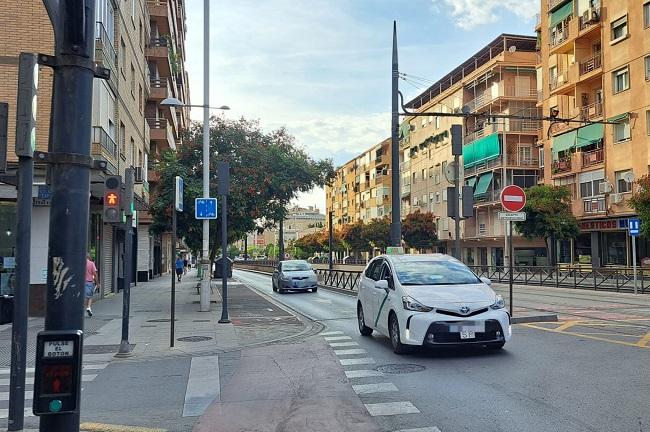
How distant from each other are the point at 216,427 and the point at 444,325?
396 centimetres

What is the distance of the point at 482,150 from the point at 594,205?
1548 centimetres

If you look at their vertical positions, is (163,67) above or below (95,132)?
above

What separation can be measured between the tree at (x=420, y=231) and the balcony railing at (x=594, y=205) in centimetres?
2092

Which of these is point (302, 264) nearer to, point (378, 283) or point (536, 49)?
point (378, 283)

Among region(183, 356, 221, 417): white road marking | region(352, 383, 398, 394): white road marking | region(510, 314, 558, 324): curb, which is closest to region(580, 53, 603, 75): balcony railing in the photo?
region(510, 314, 558, 324): curb

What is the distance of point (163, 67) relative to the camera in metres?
39.0

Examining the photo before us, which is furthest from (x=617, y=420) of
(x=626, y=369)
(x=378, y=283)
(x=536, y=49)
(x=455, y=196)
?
(x=536, y=49)

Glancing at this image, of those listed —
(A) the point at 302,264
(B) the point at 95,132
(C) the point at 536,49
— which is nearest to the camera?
(B) the point at 95,132

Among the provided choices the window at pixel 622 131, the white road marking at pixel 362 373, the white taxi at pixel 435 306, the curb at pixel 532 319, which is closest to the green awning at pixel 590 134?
the window at pixel 622 131

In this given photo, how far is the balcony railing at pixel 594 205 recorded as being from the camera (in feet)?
120

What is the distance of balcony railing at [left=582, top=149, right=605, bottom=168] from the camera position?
37.1 metres

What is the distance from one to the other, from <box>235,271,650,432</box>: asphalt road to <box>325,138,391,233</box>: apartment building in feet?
227

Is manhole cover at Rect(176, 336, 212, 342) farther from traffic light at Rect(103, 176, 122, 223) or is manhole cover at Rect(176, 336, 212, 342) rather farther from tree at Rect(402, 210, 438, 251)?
tree at Rect(402, 210, 438, 251)

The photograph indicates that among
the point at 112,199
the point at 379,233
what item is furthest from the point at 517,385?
the point at 379,233
